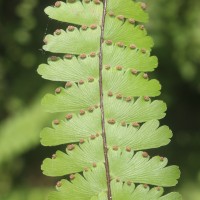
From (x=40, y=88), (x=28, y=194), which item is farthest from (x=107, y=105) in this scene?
(x=40, y=88)

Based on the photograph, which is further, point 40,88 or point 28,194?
point 40,88

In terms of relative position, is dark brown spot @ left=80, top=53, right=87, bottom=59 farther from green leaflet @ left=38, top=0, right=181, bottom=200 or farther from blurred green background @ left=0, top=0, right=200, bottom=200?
blurred green background @ left=0, top=0, right=200, bottom=200

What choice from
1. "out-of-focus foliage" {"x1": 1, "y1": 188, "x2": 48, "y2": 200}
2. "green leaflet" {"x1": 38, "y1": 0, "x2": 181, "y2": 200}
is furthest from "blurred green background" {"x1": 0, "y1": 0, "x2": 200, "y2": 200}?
"green leaflet" {"x1": 38, "y1": 0, "x2": 181, "y2": 200}

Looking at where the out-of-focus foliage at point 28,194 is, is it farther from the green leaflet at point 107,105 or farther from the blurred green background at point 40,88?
the green leaflet at point 107,105

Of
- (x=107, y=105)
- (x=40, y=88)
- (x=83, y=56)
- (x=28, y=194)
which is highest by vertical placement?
(x=83, y=56)

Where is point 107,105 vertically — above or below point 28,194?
above

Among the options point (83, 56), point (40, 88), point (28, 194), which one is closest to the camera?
point (83, 56)

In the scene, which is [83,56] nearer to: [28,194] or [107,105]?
[107,105]

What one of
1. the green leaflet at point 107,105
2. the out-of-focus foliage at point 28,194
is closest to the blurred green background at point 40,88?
the out-of-focus foliage at point 28,194
